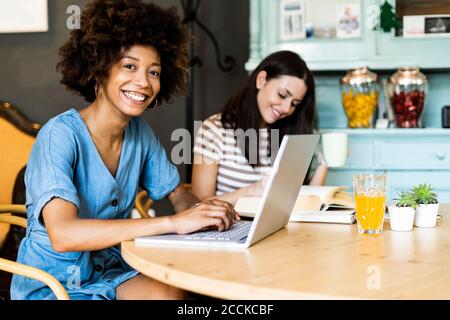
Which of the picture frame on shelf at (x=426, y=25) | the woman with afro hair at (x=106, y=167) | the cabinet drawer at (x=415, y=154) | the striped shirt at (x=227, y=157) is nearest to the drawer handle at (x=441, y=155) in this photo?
the cabinet drawer at (x=415, y=154)

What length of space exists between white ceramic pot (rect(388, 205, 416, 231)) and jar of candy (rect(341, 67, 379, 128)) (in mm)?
1711

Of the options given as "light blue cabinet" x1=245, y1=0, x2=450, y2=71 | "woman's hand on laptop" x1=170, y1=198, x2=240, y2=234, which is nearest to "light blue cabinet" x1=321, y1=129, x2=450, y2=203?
"light blue cabinet" x1=245, y1=0, x2=450, y2=71

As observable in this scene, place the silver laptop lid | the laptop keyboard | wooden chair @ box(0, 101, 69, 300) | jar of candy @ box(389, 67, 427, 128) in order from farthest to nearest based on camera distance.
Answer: jar of candy @ box(389, 67, 427, 128), wooden chair @ box(0, 101, 69, 300), the laptop keyboard, the silver laptop lid

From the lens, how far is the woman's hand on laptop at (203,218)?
134 cm

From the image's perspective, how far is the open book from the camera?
1612mm

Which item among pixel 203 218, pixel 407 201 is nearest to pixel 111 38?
pixel 203 218

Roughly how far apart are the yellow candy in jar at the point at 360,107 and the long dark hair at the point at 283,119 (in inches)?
26.2

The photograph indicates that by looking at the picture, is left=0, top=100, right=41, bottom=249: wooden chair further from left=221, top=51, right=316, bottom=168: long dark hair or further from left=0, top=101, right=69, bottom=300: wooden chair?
left=221, top=51, right=316, bottom=168: long dark hair

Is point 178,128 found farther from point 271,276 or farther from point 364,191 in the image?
point 271,276

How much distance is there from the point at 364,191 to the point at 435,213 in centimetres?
21

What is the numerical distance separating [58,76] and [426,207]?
2.03 metres

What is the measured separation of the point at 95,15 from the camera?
65.4 inches

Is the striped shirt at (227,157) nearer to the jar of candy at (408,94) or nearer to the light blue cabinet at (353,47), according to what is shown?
the light blue cabinet at (353,47)
